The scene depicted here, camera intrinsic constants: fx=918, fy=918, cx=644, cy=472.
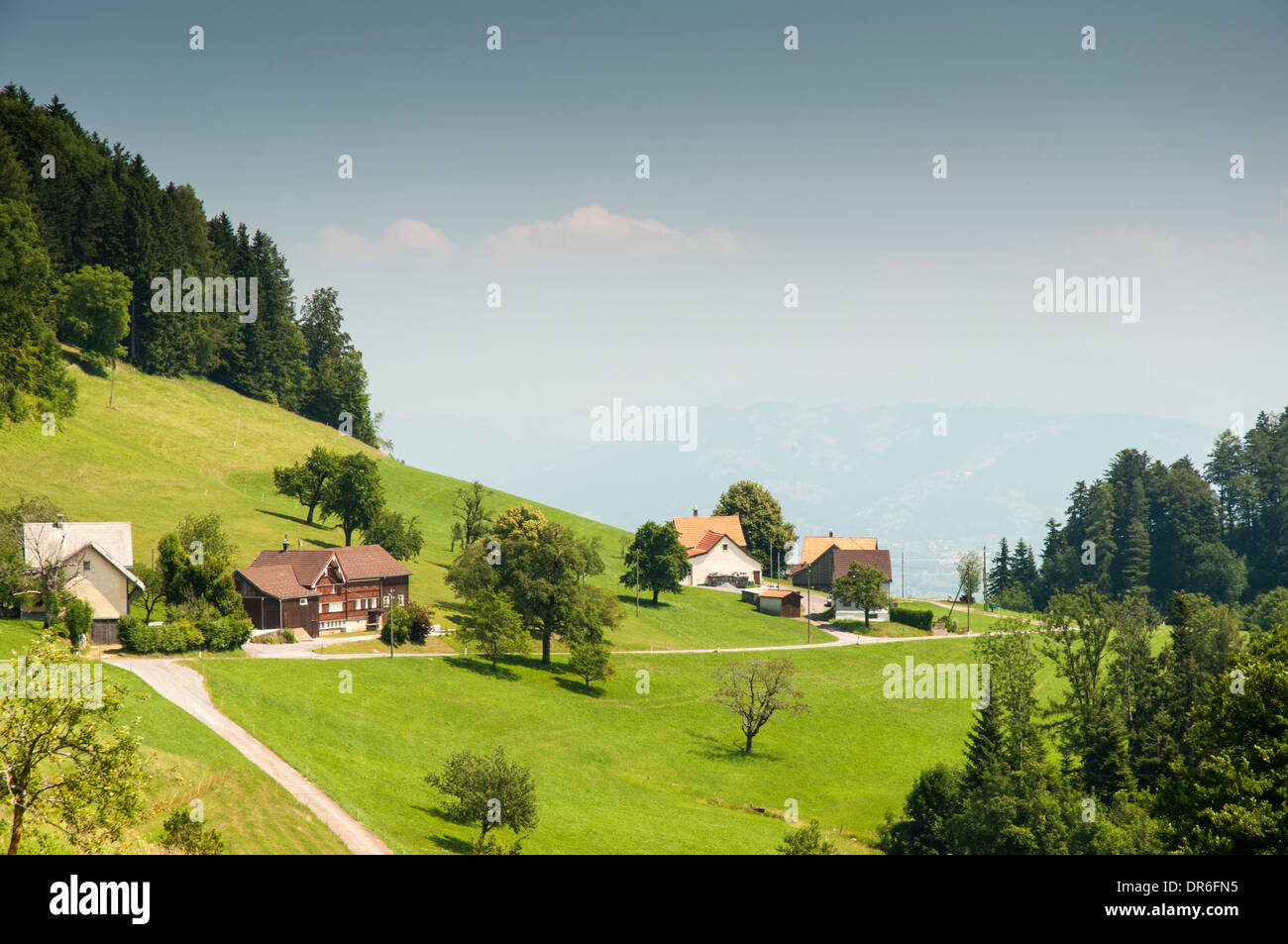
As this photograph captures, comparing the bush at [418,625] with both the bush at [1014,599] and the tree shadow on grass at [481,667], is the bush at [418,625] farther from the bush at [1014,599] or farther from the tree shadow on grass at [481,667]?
the bush at [1014,599]

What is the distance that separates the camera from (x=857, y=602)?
116688 mm

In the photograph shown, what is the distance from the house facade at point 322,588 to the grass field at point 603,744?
11.4 m

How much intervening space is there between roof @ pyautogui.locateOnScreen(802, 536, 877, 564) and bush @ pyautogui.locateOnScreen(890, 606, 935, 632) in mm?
20666

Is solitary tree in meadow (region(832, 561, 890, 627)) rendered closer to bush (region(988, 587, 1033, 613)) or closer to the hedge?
bush (region(988, 587, 1033, 613))

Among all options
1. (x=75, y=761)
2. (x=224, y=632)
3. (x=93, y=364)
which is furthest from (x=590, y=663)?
(x=93, y=364)

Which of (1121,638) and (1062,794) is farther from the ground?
(1121,638)

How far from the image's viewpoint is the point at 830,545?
146 m

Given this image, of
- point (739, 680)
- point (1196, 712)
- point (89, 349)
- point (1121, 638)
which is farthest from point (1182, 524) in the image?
point (89, 349)

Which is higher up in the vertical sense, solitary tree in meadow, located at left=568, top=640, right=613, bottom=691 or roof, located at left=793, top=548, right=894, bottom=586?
roof, located at left=793, top=548, right=894, bottom=586

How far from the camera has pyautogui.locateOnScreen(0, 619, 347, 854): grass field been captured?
37.6 metres

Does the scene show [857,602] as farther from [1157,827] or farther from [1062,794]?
[1157,827]

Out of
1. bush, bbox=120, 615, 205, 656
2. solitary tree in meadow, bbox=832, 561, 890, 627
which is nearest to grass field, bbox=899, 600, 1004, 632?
solitary tree in meadow, bbox=832, 561, 890, 627
